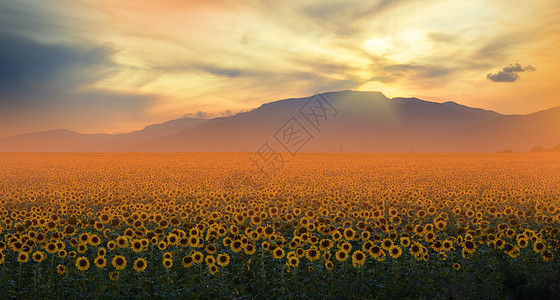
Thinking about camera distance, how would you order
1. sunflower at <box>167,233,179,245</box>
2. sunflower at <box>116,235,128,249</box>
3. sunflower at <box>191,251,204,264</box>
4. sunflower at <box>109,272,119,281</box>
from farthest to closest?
sunflower at <box>167,233,179,245</box>, sunflower at <box>116,235,128,249</box>, sunflower at <box>191,251,204,264</box>, sunflower at <box>109,272,119,281</box>

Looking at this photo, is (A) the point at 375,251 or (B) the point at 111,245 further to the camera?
(B) the point at 111,245

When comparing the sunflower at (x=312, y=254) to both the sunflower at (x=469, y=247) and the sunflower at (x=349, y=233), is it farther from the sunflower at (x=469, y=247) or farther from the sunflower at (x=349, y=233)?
the sunflower at (x=469, y=247)

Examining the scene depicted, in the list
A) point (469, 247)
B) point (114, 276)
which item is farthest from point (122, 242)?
point (469, 247)

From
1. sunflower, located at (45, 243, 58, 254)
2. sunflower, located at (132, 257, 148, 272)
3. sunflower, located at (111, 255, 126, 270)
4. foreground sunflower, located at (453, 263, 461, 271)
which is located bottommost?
foreground sunflower, located at (453, 263, 461, 271)

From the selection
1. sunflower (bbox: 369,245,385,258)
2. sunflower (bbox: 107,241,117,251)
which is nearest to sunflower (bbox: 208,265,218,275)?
sunflower (bbox: 107,241,117,251)

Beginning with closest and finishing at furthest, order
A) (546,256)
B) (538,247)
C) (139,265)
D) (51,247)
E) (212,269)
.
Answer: (139,265) → (212,269) → (51,247) → (546,256) → (538,247)

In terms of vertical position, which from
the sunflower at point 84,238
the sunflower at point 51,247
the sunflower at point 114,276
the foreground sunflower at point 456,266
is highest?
the sunflower at point 84,238

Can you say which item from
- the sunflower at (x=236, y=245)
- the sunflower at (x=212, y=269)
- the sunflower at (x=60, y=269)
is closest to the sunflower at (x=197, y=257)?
the sunflower at (x=212, y=269)

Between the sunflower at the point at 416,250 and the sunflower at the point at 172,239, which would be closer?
the sunflower at the point at 416,250

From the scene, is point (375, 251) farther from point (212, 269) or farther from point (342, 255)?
point (212, 269)

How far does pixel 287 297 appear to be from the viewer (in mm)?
9094

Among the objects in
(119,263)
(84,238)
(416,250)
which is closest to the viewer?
(119,263)

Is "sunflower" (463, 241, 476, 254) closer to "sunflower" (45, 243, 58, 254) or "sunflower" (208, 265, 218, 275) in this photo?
"sunflower" (208, 265, 218, 275)

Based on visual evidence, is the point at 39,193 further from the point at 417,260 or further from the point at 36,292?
the point at 417,260
